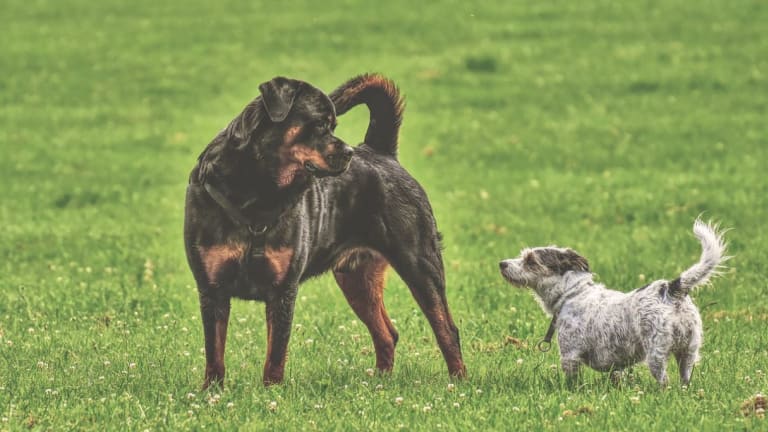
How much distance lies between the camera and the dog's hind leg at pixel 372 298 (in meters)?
8.62

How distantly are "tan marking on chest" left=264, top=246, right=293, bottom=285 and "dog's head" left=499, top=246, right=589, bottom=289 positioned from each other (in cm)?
167

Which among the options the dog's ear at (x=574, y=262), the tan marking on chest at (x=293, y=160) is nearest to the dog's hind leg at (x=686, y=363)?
the dog's ear at (x=574, y=262)

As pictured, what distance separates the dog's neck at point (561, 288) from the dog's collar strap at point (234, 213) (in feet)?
6.73

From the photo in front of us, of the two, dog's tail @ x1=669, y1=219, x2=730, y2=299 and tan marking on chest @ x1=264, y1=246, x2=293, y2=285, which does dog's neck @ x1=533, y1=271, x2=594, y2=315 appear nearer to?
dog's tail @ x1=669, y1=219, x2=730, y2=299

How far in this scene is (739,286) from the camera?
1157 centimetres

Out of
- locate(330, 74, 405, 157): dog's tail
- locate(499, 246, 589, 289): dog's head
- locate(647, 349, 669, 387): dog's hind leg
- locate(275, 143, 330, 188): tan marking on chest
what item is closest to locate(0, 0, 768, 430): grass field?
locate(647, 349, 669, 387): dog's hind leg

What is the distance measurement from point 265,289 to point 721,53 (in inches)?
750

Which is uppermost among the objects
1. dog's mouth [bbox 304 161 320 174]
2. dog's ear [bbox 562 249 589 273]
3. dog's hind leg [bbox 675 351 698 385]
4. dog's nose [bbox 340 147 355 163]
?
dog's nose [bbox 340 147 355 163]

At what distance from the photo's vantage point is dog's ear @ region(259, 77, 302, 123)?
696 cm

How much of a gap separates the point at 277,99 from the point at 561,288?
7.77ft

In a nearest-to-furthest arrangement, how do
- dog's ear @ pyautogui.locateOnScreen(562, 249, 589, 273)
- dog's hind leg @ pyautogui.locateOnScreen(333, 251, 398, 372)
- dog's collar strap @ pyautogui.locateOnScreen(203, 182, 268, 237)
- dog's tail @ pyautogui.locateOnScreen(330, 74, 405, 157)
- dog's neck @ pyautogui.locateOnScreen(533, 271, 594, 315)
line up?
dog's collar strap @ pyautogui.locateOnScreen(203, 182, 268, 237) → dog's neck @ pyautogui.locateOnScreen(533, 271, 594, 315) → dog's ear @ pyautogui.locateOnScreen(562, 249, 589, 273) → dog's tail @ pyautogui.locateOnScreen(330, 74, 405, 157) → dog's hind leg @ pyautogui.locateOnScreen(333, 251, 398, 372)

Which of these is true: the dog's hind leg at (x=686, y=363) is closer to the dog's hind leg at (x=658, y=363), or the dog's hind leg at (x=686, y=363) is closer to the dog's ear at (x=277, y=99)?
the dog's hind leg at (x=658, y=363)

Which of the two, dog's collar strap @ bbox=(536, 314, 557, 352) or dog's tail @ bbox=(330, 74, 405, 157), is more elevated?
dog's tail @ bbox=(330, 74, 405, 157)

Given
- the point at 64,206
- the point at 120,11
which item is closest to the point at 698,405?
the point at 64,206
